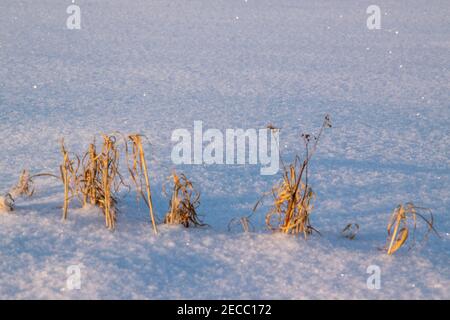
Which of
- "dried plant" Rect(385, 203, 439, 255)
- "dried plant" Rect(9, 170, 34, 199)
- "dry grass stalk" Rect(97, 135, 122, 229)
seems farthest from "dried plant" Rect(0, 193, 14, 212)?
"dried plant" Rect(385, 203, 439, 255)

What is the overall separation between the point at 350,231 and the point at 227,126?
5.11ft

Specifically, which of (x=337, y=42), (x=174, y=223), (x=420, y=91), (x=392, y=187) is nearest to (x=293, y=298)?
(x=174, y=223)

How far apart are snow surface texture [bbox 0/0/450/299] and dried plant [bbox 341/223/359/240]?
0.04 m

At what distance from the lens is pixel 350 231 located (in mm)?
2318

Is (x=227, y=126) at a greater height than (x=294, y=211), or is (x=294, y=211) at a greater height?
(x=227, y=126)

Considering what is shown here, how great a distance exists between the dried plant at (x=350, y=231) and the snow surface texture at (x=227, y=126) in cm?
4

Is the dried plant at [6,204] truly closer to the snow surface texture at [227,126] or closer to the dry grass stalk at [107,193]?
the snow surface texture at [227,126]

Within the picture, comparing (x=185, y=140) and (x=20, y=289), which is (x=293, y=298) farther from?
(x=185, y=140)

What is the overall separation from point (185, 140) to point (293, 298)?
5.80ft

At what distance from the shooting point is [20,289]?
174cm

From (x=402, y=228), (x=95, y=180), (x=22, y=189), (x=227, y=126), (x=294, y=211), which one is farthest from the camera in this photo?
(x=227, y=126)

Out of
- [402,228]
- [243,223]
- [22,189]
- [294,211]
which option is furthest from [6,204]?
[402,228]

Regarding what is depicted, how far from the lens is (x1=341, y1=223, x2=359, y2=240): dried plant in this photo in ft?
7.37

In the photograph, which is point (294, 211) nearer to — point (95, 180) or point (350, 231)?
point (350, 231)
